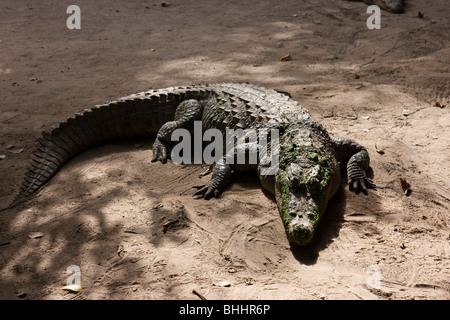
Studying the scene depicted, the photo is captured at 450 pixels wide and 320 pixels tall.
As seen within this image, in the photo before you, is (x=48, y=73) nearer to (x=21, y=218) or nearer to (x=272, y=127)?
(x=21, y=218)

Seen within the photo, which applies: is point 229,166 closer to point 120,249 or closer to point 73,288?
point 120,249

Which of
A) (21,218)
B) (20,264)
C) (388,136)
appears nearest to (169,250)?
(20,264)

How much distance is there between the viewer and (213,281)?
3.44m

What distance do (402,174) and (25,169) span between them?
4.45 m

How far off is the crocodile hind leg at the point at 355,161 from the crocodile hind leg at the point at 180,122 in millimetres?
1874

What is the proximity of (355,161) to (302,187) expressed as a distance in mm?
1045

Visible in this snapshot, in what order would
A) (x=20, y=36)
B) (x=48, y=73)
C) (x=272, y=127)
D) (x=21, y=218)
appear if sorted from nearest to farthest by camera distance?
(x=21, y=218) < (x=272, y=127) < (x=48, y=73) < (x=20, y=36)

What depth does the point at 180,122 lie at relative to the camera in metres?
5.75

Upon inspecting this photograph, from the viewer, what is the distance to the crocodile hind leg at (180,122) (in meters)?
5.70

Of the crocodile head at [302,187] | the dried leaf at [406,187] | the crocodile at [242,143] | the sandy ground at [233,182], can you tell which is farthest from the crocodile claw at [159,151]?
the dried leaf at [406,187]

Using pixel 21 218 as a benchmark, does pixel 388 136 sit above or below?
above

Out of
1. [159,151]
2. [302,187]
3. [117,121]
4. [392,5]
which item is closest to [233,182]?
[302,187]

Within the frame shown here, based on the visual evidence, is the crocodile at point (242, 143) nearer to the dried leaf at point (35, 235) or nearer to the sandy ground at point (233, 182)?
the sandy ground at point (233, 182)

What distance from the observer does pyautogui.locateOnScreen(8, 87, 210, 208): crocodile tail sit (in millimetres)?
5668
